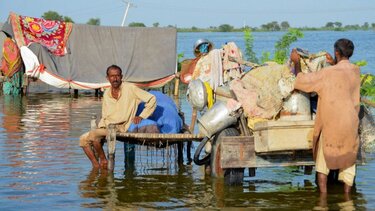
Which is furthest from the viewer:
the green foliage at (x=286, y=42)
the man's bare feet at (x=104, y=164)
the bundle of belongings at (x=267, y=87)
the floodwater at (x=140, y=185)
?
the green foliage at (x=286, y=42)

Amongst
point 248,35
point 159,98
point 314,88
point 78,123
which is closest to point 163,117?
point 159,98

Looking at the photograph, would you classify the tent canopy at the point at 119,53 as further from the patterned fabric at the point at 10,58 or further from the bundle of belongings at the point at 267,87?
the bundle of belongings at the point at 267,87

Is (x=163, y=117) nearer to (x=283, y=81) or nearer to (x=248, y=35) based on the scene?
(x=283, y=81)

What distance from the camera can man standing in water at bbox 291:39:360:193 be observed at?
8.20 meters

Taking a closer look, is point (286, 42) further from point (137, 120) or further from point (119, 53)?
point (137, 120)

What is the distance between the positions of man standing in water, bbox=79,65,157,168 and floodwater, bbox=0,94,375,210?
1.92 ft

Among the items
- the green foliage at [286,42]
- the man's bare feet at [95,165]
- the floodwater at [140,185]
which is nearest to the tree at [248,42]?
the green foliage at [286,42]

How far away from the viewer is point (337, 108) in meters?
8.19

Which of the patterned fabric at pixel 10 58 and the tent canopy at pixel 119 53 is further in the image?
the tent canopy at pixel 119 53

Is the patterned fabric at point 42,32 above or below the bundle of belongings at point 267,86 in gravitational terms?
above

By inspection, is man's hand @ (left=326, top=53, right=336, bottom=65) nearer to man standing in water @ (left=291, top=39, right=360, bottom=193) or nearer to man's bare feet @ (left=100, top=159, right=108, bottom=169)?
man standing in water @ (left=291, top=39, right=360, bottom=193)

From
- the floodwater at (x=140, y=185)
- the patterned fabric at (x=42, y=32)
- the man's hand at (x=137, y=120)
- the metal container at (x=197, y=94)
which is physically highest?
the patterned fabric at (x=42, y=32)

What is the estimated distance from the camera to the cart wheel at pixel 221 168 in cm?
924

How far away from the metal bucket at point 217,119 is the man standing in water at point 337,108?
1.00 meters
